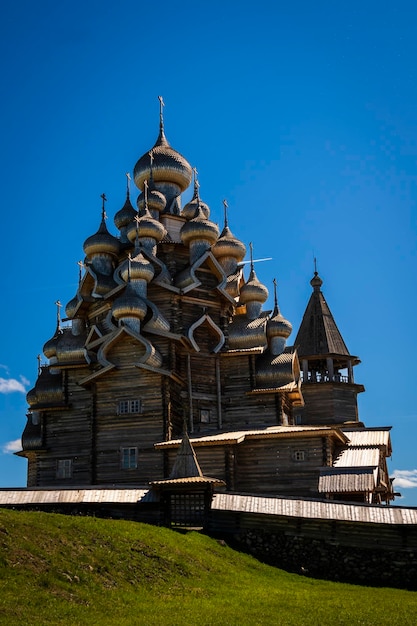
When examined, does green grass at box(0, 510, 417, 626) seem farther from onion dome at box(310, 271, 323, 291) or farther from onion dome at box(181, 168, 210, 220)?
onion dome at box(310, 271, 323, 291)

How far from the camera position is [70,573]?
13.0 metres

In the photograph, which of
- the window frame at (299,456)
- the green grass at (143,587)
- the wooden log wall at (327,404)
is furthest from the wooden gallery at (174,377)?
the green grass at (143,587)

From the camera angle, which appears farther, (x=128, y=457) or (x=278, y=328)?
(x=278, y=328)

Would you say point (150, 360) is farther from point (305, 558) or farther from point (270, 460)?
point (305, 558)

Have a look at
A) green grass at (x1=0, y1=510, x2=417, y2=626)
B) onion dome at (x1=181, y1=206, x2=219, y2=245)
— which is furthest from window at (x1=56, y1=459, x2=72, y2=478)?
green grass at (x1=0, y1=510, x2=417, y2=626)

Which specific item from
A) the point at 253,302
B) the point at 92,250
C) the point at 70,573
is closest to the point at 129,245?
the point at 92,250

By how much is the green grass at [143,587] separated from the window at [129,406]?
1059cm

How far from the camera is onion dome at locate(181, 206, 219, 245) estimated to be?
32.0 m

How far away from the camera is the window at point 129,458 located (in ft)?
90.7

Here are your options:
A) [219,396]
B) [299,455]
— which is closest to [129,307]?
[219,396]

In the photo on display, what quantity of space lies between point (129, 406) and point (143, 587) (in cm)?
1489

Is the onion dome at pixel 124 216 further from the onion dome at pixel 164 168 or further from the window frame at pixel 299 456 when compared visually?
the window frame at pixel 299 456

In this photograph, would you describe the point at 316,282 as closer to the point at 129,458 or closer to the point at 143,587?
the point at 129,458

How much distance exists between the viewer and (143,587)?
44.9 feet
